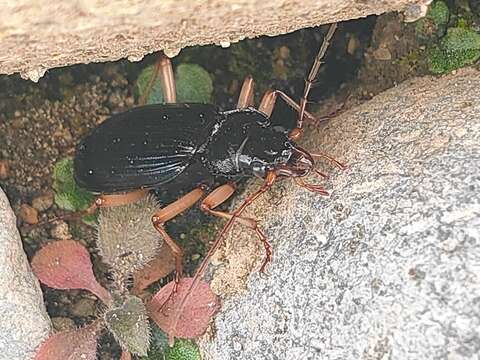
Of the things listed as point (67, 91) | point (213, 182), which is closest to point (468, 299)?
point (213, 182)

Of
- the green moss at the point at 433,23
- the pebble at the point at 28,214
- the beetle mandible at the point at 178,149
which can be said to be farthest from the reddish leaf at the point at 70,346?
the green moss at the point at 433,23

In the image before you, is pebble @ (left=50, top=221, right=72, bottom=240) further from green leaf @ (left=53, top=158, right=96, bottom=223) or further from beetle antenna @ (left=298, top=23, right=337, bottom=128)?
beetle antenna @ (left=298, top=23, right=337, bottom=128)

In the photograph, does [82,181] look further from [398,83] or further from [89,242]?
[398,83]

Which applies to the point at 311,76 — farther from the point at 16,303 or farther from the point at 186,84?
the point at 16,303

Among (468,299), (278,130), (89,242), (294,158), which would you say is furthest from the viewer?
(89,242)

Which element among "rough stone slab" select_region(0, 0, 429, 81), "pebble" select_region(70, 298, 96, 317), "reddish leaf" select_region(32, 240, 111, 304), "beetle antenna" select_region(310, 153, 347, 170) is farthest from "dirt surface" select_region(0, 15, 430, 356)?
"rough stone slab" select_region(0, 0, 429, 81)

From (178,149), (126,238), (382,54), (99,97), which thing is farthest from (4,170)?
(382,54)

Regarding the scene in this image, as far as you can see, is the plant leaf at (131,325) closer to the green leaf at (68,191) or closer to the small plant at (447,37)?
the green leaf at (68,191)
